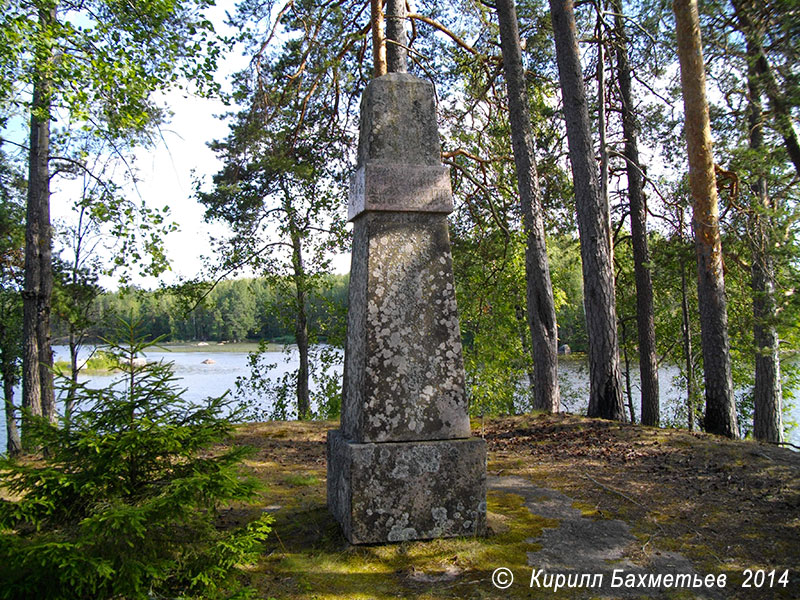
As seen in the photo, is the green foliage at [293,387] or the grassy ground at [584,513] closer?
the grassy ground at [584,513]

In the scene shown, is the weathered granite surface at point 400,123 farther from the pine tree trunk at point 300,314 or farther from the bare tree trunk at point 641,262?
the bare tree trunk at point 641,262

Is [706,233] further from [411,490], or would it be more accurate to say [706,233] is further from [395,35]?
[411,490]

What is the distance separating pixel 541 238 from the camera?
Result: 9.45 metres

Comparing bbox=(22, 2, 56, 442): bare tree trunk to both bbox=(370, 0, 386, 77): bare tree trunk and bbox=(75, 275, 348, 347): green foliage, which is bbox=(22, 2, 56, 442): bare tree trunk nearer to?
bbox=(75, 275, 348, 347): green foliage

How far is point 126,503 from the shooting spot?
113 inches

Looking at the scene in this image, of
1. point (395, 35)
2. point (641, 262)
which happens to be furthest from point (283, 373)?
point (395, 35)

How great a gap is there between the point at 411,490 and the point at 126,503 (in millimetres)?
1754

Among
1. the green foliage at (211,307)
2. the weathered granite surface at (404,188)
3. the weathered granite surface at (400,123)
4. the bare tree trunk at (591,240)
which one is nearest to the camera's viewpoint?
the weathered granite surface at (404,188)

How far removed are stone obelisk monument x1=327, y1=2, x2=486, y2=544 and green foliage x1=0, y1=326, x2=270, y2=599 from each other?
92 centimetres

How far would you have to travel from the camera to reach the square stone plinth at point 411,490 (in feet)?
12.4

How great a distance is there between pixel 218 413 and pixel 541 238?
279 inches

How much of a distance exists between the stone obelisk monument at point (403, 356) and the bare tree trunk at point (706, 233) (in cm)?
512

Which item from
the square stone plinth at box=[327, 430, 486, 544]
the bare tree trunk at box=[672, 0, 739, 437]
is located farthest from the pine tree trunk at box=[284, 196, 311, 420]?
the square stone plinth at box=[327, 430, 486, 544]

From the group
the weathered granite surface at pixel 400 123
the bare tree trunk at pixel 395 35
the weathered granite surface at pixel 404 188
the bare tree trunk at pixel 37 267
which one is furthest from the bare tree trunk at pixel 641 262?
the bare tree trunk at pixel 37 267
